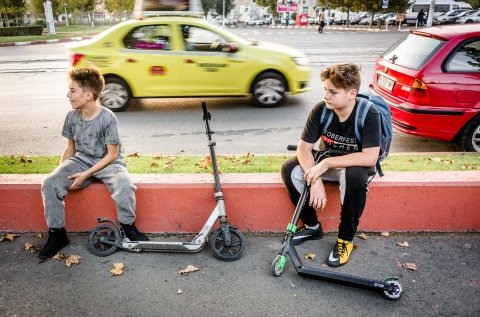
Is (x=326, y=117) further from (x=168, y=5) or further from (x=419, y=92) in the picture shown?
(x=168, y=5)

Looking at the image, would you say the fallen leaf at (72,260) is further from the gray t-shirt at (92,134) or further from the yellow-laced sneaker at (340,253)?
the yellow-laced sneaker at (340,253)

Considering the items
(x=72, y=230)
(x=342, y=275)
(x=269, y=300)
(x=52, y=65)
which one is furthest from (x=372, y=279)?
(x=52, y=65)

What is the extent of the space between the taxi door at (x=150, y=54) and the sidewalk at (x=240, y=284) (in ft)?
16.0

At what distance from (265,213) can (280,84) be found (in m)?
5.13

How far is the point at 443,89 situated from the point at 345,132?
9.37 ft

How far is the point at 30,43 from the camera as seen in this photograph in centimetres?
2505

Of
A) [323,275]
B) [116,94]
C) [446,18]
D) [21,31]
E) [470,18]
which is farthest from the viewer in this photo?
[446,18]

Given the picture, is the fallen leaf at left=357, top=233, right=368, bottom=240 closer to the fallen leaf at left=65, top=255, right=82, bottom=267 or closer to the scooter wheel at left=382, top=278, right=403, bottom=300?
the scooter wheel at left=382, top=278, right=403, bottom=300

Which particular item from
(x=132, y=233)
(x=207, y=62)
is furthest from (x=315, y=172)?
(x=207, y=62)

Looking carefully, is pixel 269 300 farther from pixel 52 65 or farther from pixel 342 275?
pixel 52 65

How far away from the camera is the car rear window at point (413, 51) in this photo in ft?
17.9

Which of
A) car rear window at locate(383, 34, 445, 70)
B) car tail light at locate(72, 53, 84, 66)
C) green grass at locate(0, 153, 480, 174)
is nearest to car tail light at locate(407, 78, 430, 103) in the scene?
car rear window at locate(383, 34, 445, 70)

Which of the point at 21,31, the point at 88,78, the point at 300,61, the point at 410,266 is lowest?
the point at 410,266

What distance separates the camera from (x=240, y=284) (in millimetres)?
2844
